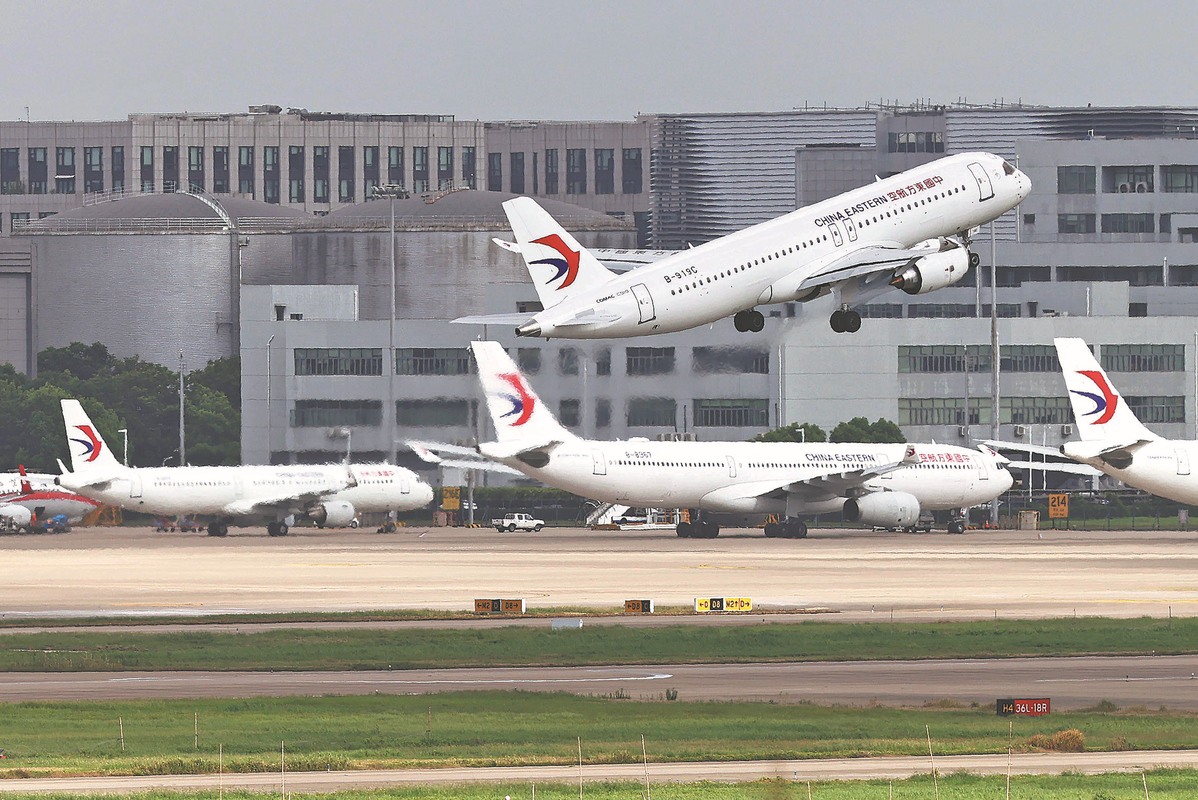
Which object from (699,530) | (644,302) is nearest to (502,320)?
(644,302)

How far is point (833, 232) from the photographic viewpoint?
58.1 m

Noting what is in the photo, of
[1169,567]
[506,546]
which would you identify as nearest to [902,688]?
[1169,567]

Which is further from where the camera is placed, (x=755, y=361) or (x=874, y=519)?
(x=755, y=361)

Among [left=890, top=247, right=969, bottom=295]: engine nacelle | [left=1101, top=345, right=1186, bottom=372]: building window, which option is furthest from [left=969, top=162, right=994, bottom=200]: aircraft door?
[left=1101, top=345, right=1186, bottom=372]: building window

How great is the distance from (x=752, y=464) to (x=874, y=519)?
30.0ft

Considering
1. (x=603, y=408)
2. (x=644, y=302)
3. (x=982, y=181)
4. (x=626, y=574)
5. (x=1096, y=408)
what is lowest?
(x=626, y=574)

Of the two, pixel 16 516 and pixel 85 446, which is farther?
pixel 16 516

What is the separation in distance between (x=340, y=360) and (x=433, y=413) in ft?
46.3

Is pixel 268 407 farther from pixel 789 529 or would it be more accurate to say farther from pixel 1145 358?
pixel 789 529

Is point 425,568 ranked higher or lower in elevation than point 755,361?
lower

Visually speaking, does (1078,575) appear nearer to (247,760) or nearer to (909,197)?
(909,197)

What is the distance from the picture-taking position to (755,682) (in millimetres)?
51125

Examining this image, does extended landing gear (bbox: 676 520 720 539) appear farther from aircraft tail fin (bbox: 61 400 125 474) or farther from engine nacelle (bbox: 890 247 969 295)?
engine nacelle (bbox: 890 247 969 295)

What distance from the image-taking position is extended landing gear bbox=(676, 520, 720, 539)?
427 feet
